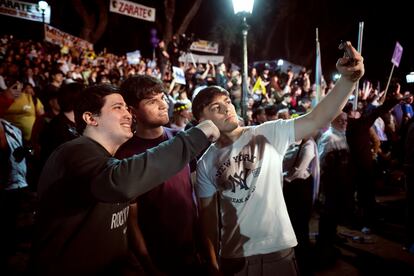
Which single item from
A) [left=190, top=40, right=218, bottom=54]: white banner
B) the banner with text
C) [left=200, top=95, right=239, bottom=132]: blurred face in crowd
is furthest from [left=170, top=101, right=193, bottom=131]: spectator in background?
[left=190, top=40, right=218, bottom=54]: white banner

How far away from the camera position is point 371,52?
33875 mm

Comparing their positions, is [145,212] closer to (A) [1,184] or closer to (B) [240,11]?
(A) [1,184]

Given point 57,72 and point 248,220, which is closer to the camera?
point 248,220

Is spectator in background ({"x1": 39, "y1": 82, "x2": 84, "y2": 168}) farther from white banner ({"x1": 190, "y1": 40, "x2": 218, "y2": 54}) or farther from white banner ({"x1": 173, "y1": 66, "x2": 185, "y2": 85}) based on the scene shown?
white banner ({"x1": 190, "y1": 40, "x2": 218, "y2": 54})

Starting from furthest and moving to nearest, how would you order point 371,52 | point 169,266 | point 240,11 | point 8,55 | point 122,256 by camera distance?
point 371,52 → point 8,55 → point 240,11 → point 169,266 → point 122,256

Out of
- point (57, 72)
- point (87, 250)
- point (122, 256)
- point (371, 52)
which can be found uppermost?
point (371, 52)

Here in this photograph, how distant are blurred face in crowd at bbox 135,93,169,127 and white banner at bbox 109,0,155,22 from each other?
1535cm

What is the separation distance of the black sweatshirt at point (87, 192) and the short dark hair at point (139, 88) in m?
1.06

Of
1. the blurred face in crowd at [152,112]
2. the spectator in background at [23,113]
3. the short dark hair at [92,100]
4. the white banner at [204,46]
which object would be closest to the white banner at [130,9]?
the white banner at [204,46]

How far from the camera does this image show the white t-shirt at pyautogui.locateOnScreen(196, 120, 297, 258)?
2697 millimetres

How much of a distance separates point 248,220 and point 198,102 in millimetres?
1158

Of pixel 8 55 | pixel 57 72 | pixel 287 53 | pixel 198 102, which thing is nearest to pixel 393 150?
pixel 198 102

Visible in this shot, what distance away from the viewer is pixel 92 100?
7.75ft

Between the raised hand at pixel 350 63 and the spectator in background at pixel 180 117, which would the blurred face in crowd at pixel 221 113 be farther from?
the spectator in background at pixel 180 117
